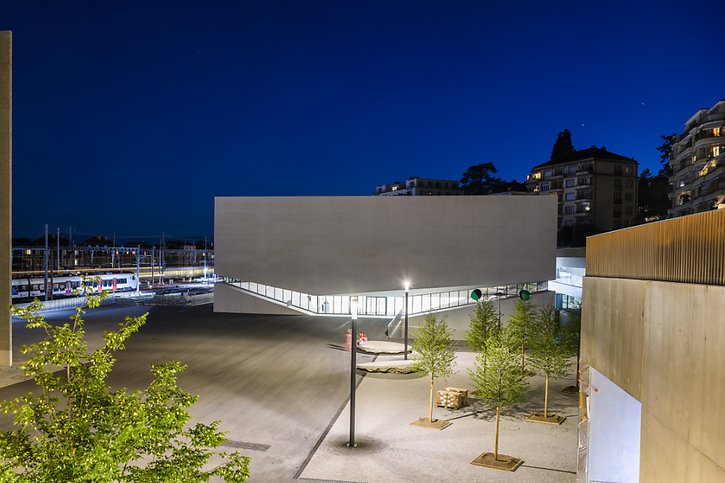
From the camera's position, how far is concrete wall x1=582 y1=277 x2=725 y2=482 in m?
5.95

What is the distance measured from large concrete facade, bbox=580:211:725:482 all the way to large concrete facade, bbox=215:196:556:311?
36802mm

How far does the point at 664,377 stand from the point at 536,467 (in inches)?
360

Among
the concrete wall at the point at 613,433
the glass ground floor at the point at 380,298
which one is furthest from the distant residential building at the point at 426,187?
the concrete wall at the point at 613,433

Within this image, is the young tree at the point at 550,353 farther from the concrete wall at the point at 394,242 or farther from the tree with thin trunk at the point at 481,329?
the concrete wall at the point at 394,242

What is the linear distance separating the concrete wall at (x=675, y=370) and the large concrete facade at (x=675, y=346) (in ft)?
0.04

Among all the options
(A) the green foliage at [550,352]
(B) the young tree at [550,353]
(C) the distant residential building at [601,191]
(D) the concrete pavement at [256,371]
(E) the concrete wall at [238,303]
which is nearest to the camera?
(D) the concrete pavement at [256,371]

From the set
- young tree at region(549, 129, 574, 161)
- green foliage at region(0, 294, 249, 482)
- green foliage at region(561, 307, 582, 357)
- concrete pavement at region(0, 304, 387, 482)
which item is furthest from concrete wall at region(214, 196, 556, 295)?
young tree at region(549, 129, 574, 161)

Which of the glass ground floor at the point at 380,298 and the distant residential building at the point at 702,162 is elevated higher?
the distant residential building at the point at 702,162

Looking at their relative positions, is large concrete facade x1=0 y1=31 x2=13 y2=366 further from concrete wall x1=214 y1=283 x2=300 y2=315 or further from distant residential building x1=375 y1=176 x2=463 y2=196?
distant residential building x1=375 y1=176 x2=463 y2=196

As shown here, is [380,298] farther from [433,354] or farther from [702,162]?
[702,162]

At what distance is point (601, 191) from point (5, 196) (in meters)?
87.0

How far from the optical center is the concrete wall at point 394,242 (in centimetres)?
4675

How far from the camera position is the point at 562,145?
115 metres

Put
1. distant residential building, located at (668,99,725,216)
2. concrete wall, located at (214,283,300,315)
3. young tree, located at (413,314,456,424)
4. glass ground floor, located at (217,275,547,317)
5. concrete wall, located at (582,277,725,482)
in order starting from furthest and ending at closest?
distant residential building, located at (668,99,725,216) → concrete wall, located at (214,283,300,315) → glass ground floor, located at (217,275,547,317) → young tree, located at (413,314,456,424) → concrete wall, located at (582,277,725,482)
